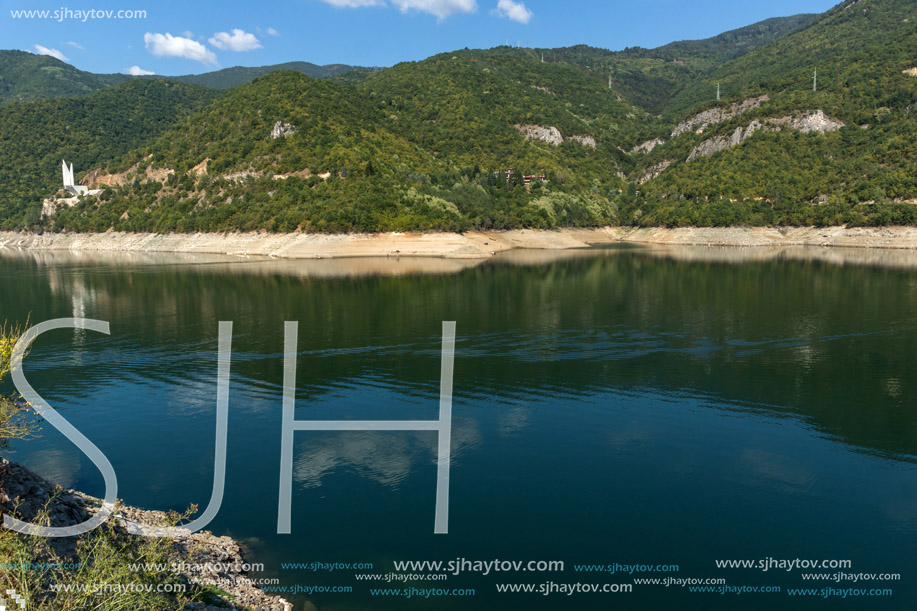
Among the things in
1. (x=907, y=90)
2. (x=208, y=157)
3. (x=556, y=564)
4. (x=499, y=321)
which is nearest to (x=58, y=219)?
(x=208, y=157)

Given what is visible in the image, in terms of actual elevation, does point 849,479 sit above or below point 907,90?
below

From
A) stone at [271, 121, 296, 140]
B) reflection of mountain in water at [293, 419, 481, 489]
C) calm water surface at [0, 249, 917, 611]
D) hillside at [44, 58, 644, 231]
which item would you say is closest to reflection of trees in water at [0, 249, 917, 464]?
calm water surface at [0, 249, 917, 611]

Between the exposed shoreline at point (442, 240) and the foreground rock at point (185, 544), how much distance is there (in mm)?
114884

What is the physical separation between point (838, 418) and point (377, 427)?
24.1 metres

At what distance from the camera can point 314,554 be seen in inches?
724

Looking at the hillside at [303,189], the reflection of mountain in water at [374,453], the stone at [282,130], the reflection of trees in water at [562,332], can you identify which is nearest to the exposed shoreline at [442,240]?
the hillside at [303,189]

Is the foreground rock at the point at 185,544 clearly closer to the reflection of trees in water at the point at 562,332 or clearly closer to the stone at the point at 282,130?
the reflection of trees in water at the point at 562,332

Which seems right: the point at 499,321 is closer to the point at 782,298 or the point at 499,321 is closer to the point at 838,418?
the point at 838,418

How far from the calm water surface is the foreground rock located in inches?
50.0

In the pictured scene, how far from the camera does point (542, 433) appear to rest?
28500mm

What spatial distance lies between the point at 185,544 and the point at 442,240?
12093cm

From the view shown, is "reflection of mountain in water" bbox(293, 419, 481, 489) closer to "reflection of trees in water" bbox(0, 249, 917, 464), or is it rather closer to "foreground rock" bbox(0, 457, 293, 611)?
"reflection of trees in water" bbox(0, 249, 917, 464)

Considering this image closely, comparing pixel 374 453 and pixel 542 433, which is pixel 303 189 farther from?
pixel 542 433

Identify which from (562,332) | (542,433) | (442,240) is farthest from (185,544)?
(442,240)
